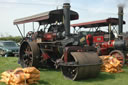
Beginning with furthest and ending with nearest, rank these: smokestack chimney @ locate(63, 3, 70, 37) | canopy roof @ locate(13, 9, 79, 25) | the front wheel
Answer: the front wheel → canopy roof @ locate(13, 9, 79, 25) → smokestack chimney @ locate(63, 3, 70, 37)

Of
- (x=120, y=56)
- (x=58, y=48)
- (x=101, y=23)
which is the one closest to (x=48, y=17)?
(x=58, y=48)

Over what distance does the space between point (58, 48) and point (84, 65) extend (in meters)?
1.51

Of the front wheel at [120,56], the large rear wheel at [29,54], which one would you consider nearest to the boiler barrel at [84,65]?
the large rear wheel at [29,54]

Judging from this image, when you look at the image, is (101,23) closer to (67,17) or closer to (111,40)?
(111,40)

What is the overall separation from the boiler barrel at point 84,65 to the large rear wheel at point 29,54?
4.79ft

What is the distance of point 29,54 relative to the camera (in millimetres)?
6879

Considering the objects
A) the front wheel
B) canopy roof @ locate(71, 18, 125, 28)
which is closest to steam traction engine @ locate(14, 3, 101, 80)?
the front wheel

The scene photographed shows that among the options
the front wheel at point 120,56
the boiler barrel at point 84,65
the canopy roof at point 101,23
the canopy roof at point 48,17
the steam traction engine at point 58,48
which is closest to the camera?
the boiler barrel at point 84,65

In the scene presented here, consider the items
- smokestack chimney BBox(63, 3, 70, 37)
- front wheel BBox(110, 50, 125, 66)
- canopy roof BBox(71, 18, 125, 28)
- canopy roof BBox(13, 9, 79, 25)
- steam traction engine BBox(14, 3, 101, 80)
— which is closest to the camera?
steam traction engine BBox(14, 3, 101, 80)

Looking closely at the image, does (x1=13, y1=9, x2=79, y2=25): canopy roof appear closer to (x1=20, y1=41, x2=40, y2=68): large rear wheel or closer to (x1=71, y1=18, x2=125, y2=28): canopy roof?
(x1=20, y1=41, x2=40, y2=68): large rear wheel

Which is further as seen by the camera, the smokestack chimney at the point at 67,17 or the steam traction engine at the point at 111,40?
the steam traction engine at the point at 111,40

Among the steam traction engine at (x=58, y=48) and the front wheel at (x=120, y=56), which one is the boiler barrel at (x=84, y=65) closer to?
the steam traction engine at (x=58, y=48)

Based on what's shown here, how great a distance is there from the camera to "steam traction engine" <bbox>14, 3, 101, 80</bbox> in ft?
16.5

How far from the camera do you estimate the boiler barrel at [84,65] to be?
4820 mm
